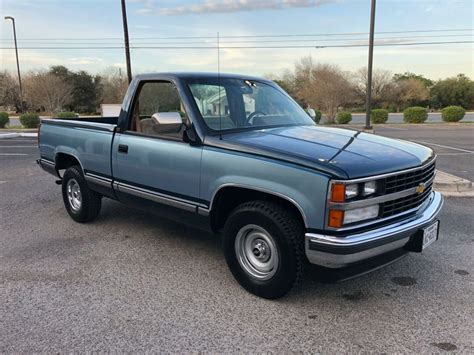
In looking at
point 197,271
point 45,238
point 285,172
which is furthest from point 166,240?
point 285,172

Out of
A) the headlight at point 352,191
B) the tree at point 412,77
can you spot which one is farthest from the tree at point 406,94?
the headlight at point 352,191

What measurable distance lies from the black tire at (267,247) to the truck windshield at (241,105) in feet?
3.10

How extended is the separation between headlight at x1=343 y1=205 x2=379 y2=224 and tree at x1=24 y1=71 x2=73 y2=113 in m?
40.2

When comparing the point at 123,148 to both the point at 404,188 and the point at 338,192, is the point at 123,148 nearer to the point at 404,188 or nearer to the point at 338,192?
the point at 338,192

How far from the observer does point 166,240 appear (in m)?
5.08

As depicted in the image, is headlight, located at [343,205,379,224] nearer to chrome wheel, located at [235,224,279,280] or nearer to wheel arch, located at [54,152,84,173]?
chrome wheel, located at [235,224,279,280]

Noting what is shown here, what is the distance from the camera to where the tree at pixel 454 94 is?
51.8 metres

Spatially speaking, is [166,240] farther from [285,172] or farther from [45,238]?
[285,172]

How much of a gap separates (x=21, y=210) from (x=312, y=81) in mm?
30813

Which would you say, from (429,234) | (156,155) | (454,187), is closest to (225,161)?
(156,155)

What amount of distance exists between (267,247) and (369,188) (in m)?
0.96

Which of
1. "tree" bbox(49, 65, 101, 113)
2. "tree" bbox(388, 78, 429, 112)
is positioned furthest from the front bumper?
"tree" bbox(388, 78, 429, 112)

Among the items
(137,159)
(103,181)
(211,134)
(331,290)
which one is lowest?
(331,290)

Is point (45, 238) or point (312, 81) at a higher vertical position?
point (312, 81)
